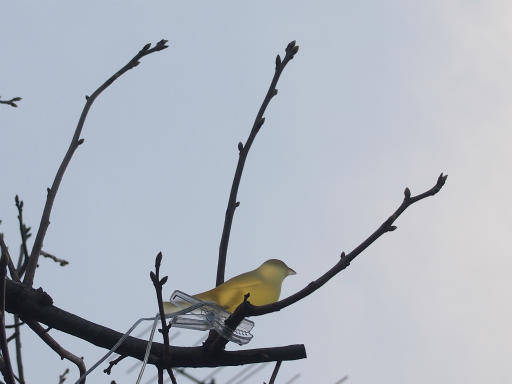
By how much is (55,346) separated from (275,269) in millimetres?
845

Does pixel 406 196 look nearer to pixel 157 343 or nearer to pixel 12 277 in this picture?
pixel 157 343

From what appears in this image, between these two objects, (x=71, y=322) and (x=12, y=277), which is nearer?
(x=71, y=322)

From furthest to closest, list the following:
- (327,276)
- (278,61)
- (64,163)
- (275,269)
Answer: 1. (64,163)
2. (278,61)
3. (275,269)
4. (327,276)

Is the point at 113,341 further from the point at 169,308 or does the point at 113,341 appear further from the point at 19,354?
the point at 19,354

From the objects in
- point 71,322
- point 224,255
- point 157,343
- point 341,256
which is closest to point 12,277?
point 71,322

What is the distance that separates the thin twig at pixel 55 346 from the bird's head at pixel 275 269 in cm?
77

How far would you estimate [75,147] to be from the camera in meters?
2.15

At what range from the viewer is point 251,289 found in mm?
1516

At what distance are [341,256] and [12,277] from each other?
101 cm

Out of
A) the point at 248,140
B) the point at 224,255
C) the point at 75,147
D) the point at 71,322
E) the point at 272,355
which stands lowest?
the point at 272,355

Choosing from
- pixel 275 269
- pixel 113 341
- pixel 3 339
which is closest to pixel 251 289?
pixel 275 269

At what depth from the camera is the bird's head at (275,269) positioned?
5.10 ft

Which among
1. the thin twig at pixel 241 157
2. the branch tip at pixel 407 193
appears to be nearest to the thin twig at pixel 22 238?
the thin twig at pixel 241 157

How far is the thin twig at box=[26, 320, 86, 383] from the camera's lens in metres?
1.90
